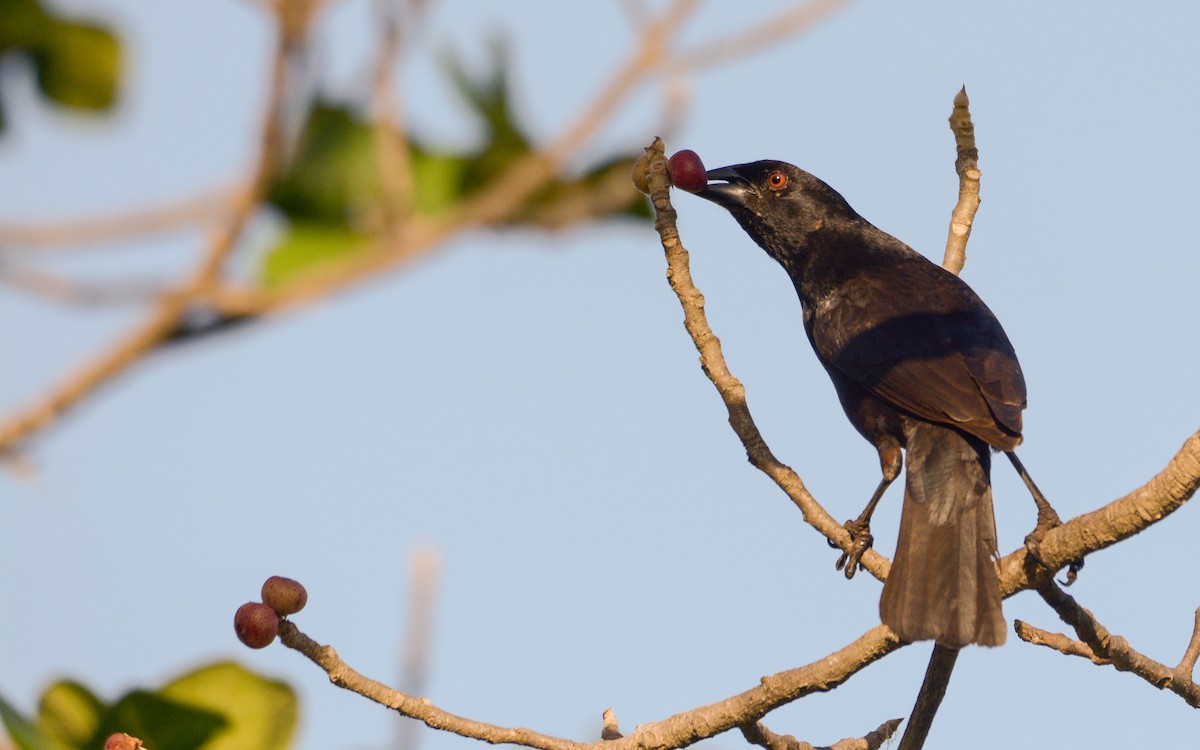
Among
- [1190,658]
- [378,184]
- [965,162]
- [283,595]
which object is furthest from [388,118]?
[965,162]

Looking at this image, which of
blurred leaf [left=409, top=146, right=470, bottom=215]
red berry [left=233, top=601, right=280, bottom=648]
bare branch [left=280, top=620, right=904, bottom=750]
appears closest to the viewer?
blurred leaf [left=409, top=146, right=470, bottom=215]

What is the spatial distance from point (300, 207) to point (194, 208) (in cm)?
23

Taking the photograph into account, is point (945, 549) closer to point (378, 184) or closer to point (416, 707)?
point (416, 707)

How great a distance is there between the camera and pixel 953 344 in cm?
461

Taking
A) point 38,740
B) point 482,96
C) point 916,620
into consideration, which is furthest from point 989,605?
point 38,740

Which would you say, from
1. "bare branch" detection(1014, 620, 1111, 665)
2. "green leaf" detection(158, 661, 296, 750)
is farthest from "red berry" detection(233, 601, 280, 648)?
"bare branch" detection(1014, 620, 1111, 665)

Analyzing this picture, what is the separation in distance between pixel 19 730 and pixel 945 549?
8.33ft

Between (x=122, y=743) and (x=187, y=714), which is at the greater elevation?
(x=187, y=714)

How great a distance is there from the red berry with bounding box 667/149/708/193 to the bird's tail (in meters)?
1.14

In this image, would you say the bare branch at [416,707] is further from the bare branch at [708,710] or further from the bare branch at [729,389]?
the bare branch at [729,389]

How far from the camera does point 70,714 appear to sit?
223 cm

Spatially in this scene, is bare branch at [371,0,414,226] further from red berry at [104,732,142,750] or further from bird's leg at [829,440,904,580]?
bird's leg at [829,440,904,580]

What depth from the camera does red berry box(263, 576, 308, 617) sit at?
8.64 ft

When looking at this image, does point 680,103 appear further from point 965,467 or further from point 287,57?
point 965,467
